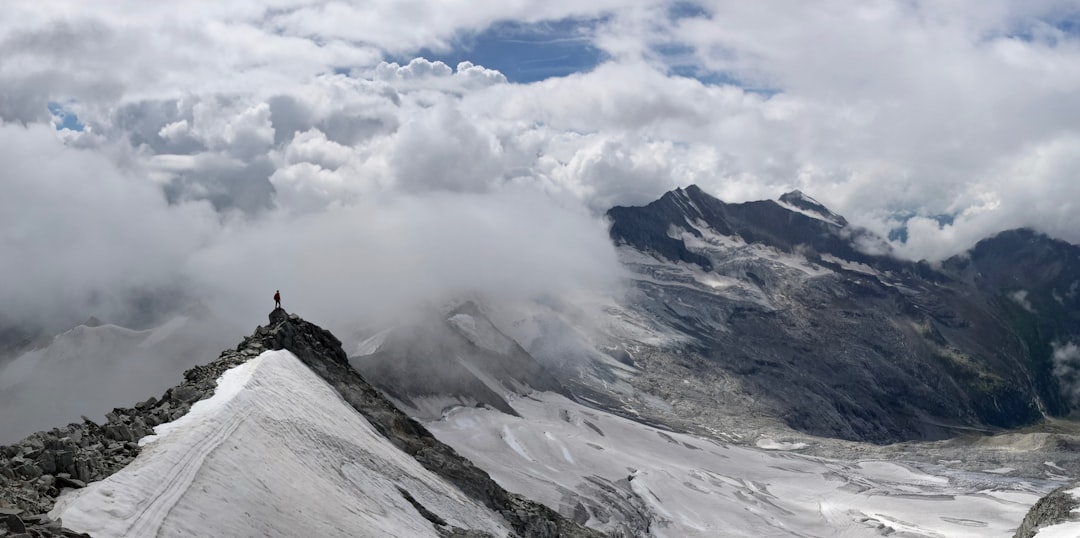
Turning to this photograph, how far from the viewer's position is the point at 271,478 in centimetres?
4675

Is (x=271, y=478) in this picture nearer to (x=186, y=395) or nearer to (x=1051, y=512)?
(x=186, y=395)

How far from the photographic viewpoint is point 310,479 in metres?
51.0

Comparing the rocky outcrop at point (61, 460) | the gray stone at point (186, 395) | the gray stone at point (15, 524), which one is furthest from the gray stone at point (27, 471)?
the gray stone at point (186, 395)

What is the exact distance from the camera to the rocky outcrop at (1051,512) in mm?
86438

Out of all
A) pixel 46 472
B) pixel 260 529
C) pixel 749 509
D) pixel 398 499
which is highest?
pixel 46 472

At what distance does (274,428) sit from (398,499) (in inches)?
378

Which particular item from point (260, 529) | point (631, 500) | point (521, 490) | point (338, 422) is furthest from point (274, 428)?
point (631, 500)

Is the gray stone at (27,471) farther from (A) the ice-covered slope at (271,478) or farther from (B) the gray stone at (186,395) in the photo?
(B) the gray stone at (186,395)

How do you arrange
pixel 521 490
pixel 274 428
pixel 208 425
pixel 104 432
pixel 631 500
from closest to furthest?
pixel 104 432 < pixel 208 425 < pixel 274 428 < pixel 521 490 < pixel 631 500

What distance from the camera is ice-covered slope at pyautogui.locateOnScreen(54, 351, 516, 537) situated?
36.9 metres

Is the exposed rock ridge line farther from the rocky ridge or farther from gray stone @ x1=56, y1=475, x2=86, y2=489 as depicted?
gray stone @ x1=56, y1=475, x2=86, y2=489

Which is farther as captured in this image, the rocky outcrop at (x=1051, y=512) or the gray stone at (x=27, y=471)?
the rocky outcrop at (x=1051, y=512)

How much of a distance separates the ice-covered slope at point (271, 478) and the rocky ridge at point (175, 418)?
1.07 metres

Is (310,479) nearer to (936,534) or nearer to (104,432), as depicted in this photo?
(104,432)
